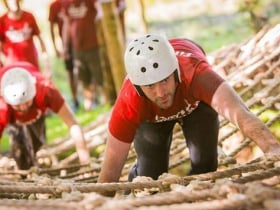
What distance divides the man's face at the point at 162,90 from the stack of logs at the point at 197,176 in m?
0.33

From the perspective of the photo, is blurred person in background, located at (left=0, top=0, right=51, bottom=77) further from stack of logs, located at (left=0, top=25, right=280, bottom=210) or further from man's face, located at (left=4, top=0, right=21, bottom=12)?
stack of logs, located at (left=0, top=25, right=280, bottom=210)

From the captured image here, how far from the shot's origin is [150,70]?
8.53ft

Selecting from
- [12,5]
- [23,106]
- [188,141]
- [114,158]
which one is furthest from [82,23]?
[114,158]

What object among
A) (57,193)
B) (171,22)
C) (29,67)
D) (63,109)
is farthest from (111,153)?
(171,22)

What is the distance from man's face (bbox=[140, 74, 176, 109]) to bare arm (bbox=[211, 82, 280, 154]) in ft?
0.64

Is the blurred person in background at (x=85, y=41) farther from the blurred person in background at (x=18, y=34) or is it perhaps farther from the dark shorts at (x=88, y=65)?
the blurred person in background at (x=18, y=34)

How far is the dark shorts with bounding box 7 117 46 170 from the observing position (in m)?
4.21

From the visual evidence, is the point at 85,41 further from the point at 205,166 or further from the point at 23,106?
the point at 205,166

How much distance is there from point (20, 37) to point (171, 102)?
3292 mm

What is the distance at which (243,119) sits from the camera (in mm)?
2498

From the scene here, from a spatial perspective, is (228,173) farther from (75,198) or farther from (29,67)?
(29,67)

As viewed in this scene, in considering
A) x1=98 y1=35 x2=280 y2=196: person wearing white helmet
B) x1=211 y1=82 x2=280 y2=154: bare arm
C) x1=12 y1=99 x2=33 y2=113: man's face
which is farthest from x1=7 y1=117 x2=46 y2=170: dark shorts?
x1=211 y1=82 x2=280 y2=154: bare arm

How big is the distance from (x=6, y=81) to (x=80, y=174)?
2.59 ft

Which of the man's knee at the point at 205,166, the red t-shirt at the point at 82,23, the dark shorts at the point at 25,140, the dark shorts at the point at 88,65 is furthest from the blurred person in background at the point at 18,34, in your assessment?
the man's knee at the point at 205,166
